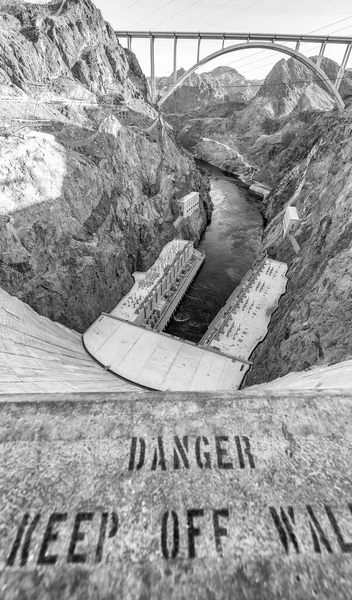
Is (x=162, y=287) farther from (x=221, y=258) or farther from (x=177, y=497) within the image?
(x=177, y=497)

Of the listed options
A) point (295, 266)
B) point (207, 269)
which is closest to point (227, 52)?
point (207, 269)

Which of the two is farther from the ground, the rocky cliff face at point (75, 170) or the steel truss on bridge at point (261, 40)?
the steel truss on bridge at point (261, 40)

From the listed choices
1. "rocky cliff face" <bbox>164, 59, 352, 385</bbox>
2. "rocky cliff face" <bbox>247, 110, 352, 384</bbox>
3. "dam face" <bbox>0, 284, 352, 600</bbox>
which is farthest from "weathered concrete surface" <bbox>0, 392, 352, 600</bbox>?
"rocky cliff face" <bbox>247, 110, 352, 384</bbox>

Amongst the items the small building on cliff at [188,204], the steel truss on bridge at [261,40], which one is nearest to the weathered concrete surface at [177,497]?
the small building on cliff at [188,204]

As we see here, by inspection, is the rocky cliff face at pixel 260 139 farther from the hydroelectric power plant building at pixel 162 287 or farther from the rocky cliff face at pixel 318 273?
the hydroelectric power plant building at pixel 162 287

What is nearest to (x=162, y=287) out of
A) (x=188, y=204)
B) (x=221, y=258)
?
(x=221, y=258)

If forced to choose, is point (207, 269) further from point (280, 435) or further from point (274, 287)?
point (280, 435)
